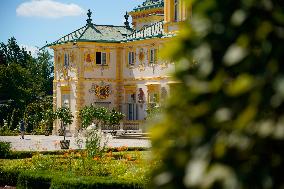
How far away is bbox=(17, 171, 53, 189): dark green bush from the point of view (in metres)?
12.7

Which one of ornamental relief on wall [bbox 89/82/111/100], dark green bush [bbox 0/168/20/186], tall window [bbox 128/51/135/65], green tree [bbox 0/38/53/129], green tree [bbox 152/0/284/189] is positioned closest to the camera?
green tree [bbox 152/0/284/189]

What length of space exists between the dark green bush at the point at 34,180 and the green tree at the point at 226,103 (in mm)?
10503

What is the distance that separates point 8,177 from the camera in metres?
15.2

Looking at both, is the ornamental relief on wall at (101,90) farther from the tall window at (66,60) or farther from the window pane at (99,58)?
the tall window at (66,60)

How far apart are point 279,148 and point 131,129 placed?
118ft

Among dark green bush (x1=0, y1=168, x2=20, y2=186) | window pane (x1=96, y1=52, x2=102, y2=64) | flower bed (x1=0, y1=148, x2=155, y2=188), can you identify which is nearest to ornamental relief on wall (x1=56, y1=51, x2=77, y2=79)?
window pane (x1=96, y1=52, x2=102, y2=64)

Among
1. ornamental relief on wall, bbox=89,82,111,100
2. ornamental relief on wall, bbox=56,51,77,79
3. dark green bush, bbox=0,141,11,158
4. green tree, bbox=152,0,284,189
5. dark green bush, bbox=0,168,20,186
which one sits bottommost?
dark green bush, bbox=0,168,20,186

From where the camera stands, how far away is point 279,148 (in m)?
2.26

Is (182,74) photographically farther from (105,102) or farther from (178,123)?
(105,102)

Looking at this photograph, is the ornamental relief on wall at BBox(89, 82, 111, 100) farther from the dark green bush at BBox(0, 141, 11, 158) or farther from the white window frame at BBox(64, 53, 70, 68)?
the dark green bush at BBox(0, 141, 11, 158)

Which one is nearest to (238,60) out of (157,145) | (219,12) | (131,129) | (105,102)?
(219,12)

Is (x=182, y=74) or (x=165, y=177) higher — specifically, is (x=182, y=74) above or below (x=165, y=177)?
above

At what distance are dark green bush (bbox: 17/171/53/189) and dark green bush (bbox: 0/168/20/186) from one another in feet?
4.62

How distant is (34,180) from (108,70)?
28.4 m
